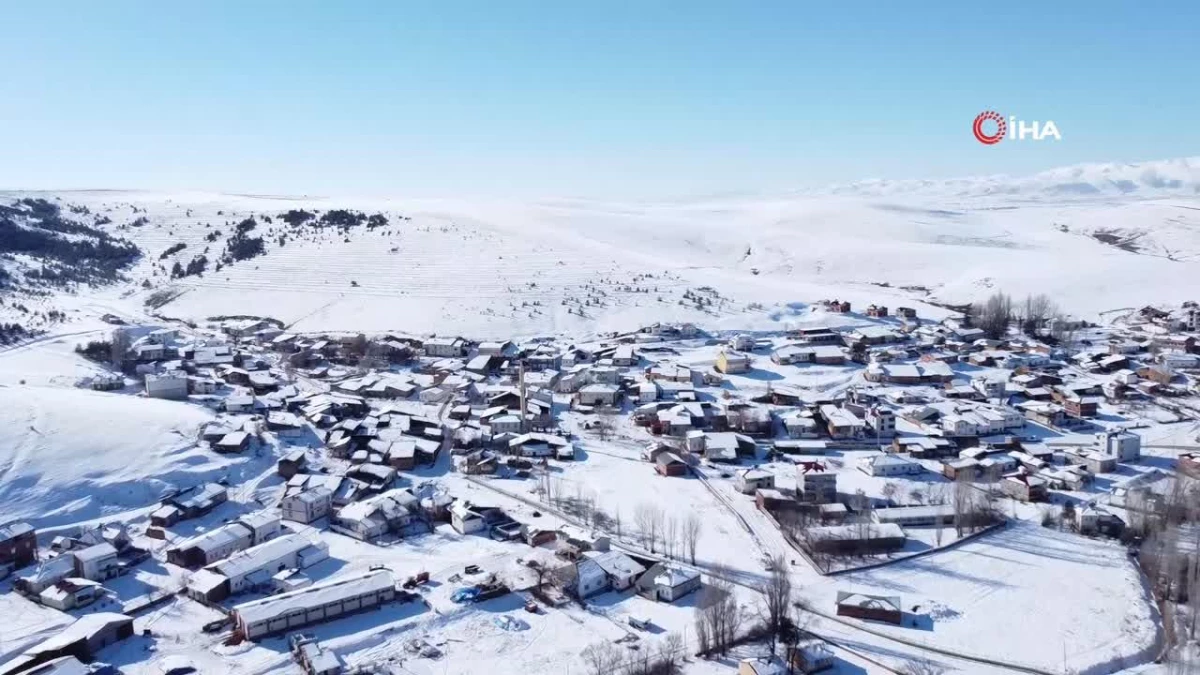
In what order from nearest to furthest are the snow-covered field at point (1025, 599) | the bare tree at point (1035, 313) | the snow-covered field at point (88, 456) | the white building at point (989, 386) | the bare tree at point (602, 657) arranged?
the bare tree at point (602, 657) < the snow-covered field at point (1025, 599) < the snow-covered field at point (88, 456) < the white building at point (989, 386) < the bare tree at point (1035, 313)

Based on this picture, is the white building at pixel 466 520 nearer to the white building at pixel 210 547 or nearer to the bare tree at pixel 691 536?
the white building at pixel 210 547

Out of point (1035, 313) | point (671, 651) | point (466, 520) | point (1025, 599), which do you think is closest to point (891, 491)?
point (1025, 599)

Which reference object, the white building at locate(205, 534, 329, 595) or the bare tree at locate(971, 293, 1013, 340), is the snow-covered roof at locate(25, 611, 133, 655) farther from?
the bare tree at locate(971, 293, 1013, 340)

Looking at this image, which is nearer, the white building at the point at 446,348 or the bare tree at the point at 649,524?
the bare tree at the point at 649,524

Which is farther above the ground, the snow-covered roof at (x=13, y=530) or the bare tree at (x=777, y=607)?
the snow-covered roof at (x=13, y=530)

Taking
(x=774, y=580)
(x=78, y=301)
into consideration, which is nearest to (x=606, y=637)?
(x=774, y=580)

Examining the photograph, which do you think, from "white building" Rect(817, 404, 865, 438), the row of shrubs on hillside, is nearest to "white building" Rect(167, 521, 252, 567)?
"white building" Rect(817, 404, 865, 438)

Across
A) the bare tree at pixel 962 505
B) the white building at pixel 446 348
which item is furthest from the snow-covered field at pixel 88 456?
the bare tree at pixel 962 505
